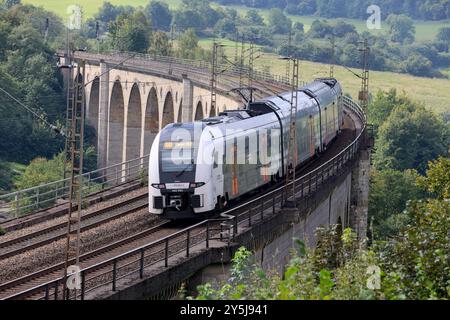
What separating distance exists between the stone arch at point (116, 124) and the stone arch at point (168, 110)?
15040 mm

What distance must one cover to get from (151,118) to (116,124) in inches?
525

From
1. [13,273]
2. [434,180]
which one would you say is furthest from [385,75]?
[13,273]

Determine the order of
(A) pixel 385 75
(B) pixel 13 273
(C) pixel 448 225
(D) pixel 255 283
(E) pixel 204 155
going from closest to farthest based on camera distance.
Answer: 1. (D) pixel 255 283
2. (C) pixel 448 225
3. (B) pixel 13 273
4. (E) pixel 204 155
5. (A) pixel 385 75

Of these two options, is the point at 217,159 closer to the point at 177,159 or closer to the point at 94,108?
the point at 177,159

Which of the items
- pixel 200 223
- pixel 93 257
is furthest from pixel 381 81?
pixel 200 223

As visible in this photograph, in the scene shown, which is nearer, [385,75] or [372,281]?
[372,281]

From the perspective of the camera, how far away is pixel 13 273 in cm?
2814

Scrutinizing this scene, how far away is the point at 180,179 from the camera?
3334cm

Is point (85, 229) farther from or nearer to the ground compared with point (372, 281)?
nearer to the ground

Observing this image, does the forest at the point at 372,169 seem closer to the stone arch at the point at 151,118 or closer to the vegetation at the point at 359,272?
the vegetation at the point at 359,272

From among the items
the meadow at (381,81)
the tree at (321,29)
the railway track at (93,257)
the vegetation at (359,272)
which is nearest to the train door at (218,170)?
the railway track at (93,257)

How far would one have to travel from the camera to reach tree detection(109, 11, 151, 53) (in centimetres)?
15575
